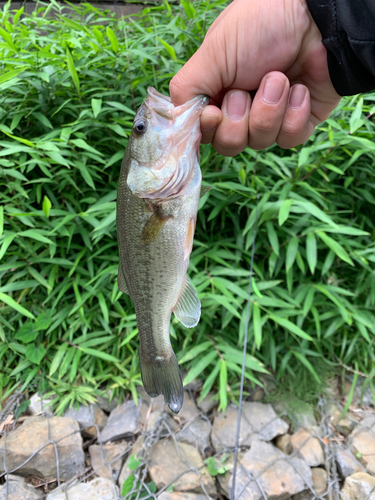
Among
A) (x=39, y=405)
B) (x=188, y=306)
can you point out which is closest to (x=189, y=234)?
(x=188, y=306)

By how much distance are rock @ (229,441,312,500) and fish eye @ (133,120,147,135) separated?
7.47 ft

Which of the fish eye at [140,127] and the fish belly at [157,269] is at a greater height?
the fish eye at [140,127]

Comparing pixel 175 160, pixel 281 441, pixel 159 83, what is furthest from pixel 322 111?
pixel 281 441

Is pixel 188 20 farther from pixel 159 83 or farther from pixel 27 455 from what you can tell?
pixel 27 455

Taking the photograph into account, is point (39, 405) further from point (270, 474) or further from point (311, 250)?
point (311, 250)

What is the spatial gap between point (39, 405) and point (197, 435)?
1.23 meters

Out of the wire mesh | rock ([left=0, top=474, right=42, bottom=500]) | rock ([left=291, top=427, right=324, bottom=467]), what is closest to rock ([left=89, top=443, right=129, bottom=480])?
the wire mesh

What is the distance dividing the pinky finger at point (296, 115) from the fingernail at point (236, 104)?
0.21 m

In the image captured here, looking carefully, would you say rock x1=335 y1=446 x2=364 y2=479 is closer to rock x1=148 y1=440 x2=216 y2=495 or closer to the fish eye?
rock x1=148 y1=440 x2=216 y2=495

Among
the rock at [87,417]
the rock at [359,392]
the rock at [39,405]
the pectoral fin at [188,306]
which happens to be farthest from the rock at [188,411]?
the pectoral fin at [188,306]

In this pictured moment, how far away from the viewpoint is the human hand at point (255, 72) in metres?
1.23

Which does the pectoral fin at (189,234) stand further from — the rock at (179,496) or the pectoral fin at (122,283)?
the rock at (179,496)

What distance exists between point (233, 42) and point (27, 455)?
8.81ft

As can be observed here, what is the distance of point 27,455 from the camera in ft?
6.85
